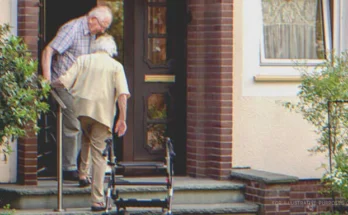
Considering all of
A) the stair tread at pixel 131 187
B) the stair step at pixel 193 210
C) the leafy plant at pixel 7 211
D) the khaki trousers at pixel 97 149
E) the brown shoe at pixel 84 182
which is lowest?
the stair step at pixel 193 210

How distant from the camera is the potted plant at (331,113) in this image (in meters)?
10.6

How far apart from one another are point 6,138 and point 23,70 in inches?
43.3

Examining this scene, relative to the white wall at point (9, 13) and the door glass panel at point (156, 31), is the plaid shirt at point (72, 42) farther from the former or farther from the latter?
the door glass panel at point (156, 31)

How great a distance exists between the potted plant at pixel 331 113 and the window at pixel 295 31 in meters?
1.04

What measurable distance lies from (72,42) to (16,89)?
149cm

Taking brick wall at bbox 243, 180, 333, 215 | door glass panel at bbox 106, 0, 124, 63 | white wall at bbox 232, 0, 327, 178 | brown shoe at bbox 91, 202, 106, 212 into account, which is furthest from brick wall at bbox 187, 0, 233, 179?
door glass panel at bbox 106, 0, 124, 63

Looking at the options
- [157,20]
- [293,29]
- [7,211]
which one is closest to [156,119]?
[157,20]

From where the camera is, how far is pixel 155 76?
12219 mm

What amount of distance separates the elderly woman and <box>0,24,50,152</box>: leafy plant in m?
0.55

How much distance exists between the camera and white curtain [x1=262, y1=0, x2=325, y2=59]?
12227 millimetres

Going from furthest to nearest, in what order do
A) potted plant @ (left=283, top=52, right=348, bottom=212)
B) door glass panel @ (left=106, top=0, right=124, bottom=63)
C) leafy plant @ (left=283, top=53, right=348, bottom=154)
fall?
door glass panel @ (left=106, top=0, right=124, bottom=63)
leafy plant @ (left=283, top=53, right=348, bottom=154)
potted plant @ (left=283, top=52, right=348, bottom=212)

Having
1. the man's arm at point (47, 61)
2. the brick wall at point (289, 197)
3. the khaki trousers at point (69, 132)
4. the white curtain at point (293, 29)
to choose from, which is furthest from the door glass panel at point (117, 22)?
the man's arm at point (47, 61)

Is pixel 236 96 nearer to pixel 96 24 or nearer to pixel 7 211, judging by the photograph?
pixel 96 24

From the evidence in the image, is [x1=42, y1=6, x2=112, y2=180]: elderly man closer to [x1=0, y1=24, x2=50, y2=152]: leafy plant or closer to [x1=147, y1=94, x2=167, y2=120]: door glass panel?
[x1=0, y1=24, x2=50, y2=152]: leafy plant
